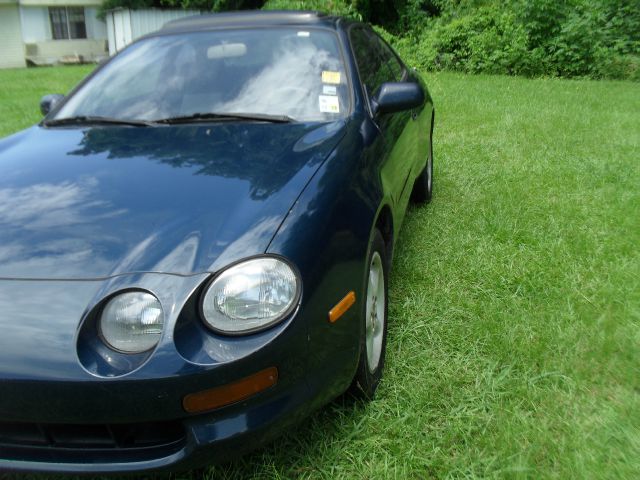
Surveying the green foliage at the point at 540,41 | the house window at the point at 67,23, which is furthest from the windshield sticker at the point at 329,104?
the house window at the point at 67,23

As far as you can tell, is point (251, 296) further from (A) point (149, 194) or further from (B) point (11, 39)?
(B) point (11, 39)

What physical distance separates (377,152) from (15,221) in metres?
1.47

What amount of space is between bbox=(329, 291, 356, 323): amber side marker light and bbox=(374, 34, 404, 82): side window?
2.25 metres

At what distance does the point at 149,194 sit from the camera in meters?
2.09

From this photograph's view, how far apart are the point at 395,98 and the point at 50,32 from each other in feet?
88.0

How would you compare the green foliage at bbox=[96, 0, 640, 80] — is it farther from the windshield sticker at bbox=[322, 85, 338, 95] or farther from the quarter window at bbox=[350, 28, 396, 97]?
the windshield sticker at bbox=[322, 85, 338, 95]

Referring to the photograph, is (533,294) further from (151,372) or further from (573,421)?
(151,372)

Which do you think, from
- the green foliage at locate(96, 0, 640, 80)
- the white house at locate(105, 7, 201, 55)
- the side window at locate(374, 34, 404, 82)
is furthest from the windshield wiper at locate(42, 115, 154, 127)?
the white house at locate(105, 7, 201, 55)

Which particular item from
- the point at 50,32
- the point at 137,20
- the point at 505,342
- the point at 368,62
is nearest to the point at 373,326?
the point at 505,342

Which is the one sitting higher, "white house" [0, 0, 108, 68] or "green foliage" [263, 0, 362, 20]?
"green foliage" [263, 0, 362, 20]

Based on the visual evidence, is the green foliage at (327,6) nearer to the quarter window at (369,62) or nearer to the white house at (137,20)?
the white house at (137,20)

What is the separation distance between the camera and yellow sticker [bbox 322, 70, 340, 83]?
2828mm

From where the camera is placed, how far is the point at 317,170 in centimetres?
216

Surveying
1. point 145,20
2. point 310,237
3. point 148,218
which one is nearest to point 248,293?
point 310,237
